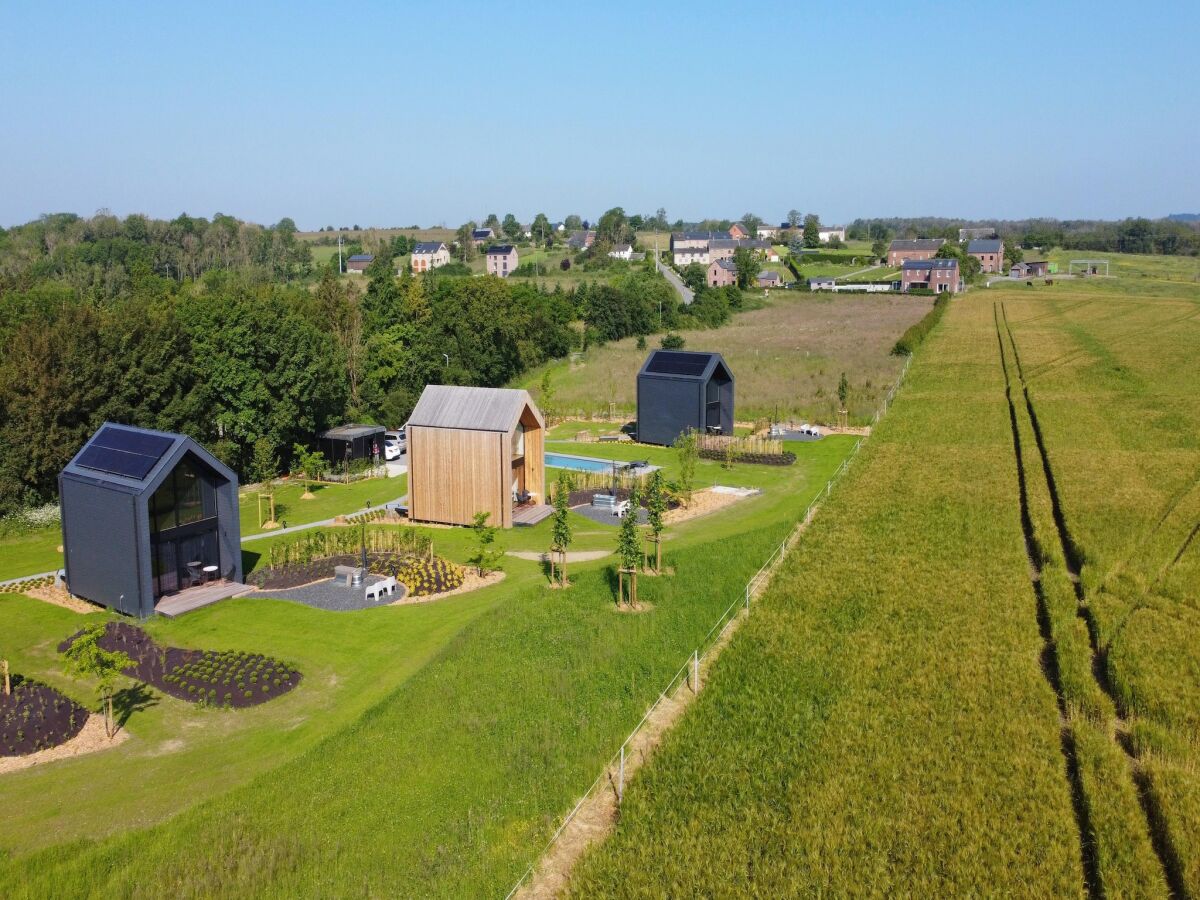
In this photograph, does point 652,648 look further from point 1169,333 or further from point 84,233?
point 84,233

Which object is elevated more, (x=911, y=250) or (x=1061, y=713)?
(x=911, y=250)

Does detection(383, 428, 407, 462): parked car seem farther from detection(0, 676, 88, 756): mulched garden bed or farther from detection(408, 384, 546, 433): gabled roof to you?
detection(0, 676, 88, 756): mulched garden bed

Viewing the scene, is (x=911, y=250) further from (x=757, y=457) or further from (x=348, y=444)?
(x=348, y=444)

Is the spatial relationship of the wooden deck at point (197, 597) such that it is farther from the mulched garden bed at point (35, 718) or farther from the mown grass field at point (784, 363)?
the mown grass field at point (784, 363)

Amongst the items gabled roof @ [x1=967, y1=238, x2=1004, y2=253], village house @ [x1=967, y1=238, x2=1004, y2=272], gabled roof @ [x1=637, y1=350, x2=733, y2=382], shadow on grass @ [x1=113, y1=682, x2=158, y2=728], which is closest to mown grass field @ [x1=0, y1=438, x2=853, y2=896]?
shadow on grass @ [x1=113, y1=682, x2=158, y2=728]

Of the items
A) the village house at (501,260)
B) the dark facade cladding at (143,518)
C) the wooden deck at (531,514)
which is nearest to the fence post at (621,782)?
the dark facade cladding at (143,518)

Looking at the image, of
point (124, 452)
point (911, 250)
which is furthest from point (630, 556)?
point (911, 250)

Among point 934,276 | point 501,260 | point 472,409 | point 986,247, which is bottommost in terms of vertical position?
point 472,409
